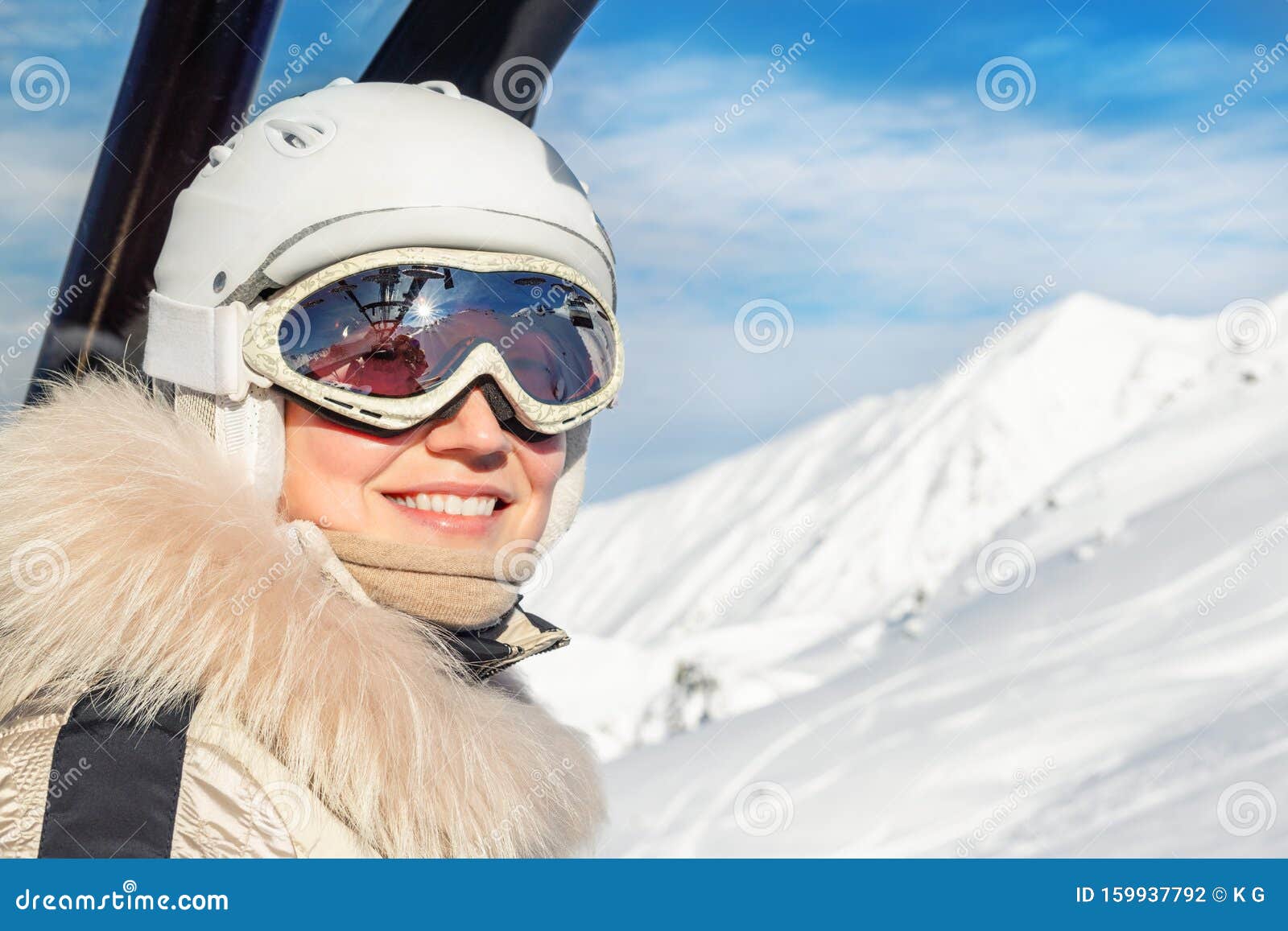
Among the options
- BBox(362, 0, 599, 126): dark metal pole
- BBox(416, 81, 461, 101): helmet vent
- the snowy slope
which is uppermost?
BBox(362, 0, 599, 126): dark metal pole

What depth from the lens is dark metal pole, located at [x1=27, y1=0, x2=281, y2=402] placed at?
2.72 metres

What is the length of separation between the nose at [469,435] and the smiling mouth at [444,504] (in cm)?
7

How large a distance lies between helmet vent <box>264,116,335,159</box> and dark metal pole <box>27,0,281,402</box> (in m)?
0.92

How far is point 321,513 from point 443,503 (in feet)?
0.64

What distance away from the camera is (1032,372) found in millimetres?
16594

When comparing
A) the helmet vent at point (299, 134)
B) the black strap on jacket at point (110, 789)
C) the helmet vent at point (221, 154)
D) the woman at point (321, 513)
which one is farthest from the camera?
the helmet vent at point (221, 154)

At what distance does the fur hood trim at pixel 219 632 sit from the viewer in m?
1.54

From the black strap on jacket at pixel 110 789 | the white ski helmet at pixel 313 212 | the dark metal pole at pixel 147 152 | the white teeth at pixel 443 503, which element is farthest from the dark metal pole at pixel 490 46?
the black strap on jacket at pixel 110 789

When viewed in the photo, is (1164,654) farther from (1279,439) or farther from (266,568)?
(266,568)

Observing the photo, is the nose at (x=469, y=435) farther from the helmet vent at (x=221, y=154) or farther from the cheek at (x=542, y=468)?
the helmet vent at (x=221, y=154)

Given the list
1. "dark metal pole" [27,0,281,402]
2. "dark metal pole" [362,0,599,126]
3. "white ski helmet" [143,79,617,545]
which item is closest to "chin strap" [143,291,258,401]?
"white ski helmet" [143,79,617,545]

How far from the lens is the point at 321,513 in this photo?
182 centimetres

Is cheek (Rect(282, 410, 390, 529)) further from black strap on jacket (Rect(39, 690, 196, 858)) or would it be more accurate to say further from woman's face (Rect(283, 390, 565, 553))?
black strap on jacket (Rect(39, 690, 196, 858))

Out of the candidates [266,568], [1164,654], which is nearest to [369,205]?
[266,568]
